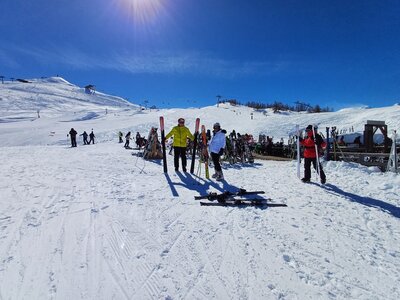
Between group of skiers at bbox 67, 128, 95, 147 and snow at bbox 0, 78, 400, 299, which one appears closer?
snow at bbox 0, 78, 400, 299

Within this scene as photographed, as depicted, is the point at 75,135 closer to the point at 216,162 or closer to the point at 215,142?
the point at 215,142

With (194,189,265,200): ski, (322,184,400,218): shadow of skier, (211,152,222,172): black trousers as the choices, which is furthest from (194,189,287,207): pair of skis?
(211,152,222,172): black trousers

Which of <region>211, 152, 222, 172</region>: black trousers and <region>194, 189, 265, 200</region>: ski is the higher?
<region>211, 152, 222, 172</region>: black trousers

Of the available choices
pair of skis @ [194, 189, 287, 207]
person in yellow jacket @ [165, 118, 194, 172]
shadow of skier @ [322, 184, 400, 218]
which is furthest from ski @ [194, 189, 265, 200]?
person in yellow jacket @ [165, 118, 194, 172]

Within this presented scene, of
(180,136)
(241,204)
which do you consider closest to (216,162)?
(180,136)

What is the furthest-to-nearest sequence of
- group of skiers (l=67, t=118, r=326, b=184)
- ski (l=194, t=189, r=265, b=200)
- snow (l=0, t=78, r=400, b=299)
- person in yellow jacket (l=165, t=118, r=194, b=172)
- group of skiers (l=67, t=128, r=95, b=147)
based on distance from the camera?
group of skiers (l=67, t=128, r=95, b=147) → person in yellow jacket (l=165, t=118, r=194, b=172) → group of skiers (l=67, t=118, r=326, b=184) → ski (l=194, t=189, r=265, b=200) → snow (l=0, t=78, r=400, b=299)

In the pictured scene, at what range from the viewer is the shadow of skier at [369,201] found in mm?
6309

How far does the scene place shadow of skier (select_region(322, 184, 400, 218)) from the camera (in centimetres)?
631

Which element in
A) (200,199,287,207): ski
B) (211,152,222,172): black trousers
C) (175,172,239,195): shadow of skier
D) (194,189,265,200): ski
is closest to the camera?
(200,199,287,207): ski

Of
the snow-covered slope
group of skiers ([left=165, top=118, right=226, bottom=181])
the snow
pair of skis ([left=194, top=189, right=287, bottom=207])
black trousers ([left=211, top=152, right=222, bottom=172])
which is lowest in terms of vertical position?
the snow

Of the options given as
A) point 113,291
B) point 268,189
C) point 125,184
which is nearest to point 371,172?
point 268,189

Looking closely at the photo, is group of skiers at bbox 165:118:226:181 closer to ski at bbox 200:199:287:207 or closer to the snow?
the snow

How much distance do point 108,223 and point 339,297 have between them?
3488mm

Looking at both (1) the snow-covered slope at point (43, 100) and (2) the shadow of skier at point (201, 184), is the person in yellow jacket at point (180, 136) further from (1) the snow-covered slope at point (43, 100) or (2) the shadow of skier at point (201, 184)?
(1) the snow-covered slope at point (43, 100)
